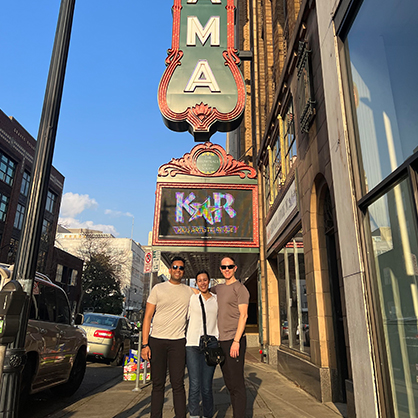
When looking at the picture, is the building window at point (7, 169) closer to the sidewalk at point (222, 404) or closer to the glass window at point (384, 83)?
the sidewalk at point (222, 404)

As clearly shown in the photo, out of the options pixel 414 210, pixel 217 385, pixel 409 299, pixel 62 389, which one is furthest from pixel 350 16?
pixel 62 389

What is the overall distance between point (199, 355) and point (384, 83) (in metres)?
3.87

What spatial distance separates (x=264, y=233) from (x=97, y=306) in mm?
48378

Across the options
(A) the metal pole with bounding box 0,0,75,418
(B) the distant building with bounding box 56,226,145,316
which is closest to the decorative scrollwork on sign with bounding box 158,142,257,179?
(A) the metal pole with bounding box 0,0,75,418

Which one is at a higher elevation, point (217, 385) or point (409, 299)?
point (409, 299)

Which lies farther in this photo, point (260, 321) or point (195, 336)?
point (260, 321)

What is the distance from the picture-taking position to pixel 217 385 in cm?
795

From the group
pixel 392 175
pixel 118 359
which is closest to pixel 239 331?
pixel 392 175

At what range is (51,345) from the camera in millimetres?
6000

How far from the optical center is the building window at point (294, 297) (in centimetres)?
852

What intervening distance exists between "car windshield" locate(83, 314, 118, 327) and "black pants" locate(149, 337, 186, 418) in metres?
9.08

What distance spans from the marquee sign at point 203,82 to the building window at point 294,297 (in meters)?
5.46

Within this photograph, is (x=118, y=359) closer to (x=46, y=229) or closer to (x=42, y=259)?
(x=42, y=259)

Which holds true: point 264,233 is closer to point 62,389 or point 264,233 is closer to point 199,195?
point 199,195
